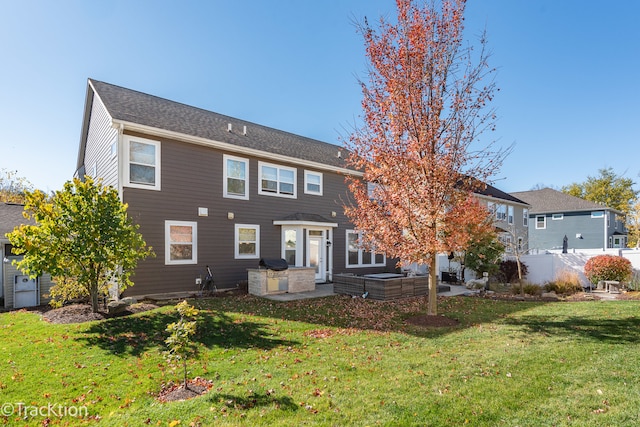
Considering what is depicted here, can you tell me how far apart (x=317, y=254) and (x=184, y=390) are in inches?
422

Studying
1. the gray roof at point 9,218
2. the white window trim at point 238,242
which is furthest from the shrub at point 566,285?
the gray roof at point 9,218

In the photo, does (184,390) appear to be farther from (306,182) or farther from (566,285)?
(566,285)

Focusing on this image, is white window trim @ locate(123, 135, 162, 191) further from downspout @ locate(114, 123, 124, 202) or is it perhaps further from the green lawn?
the green lawn

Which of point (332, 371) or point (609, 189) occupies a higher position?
point (609, 189)

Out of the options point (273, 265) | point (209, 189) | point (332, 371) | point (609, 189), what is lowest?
point (332, 371)

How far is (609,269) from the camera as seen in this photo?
40.3ft

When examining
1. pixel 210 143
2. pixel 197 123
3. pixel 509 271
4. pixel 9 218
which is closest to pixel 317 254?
pixel 210 143

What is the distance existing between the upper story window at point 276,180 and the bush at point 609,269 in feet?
39.8

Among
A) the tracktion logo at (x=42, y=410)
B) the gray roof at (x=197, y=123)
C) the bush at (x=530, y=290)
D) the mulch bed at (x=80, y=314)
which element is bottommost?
the bush at (x=530, y=290)

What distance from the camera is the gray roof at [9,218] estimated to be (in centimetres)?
1104

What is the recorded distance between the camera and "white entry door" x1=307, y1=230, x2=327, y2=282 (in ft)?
47.2

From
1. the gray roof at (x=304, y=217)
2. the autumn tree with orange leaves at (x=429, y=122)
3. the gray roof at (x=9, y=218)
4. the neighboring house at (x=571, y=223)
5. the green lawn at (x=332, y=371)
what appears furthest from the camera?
the neighboring house at (x=571, y=223)

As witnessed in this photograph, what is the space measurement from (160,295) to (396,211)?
795cm

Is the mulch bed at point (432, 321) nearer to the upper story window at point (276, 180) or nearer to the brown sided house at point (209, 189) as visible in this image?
the brown sided house at point (209, 189)
